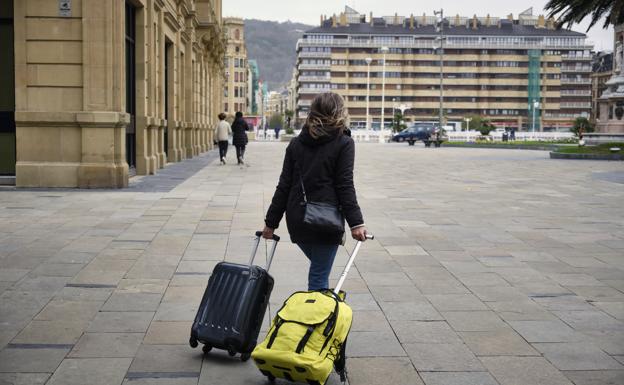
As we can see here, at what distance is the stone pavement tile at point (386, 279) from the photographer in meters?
6.74

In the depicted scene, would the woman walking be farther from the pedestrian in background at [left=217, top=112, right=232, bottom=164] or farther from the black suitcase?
the pedestrian in background at [left=217, top=112, right=232, bottom=164]

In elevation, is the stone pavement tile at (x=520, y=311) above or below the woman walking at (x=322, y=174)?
below

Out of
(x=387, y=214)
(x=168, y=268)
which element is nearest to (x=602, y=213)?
(x=387, y=214)

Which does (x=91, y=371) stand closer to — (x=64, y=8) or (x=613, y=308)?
(x=613, y=308)

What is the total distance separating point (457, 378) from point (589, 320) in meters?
1.77

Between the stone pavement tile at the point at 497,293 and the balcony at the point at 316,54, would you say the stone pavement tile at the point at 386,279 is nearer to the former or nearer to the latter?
the stone pavement tile at the point at 497,293

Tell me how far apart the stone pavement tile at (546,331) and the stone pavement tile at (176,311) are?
7.50ft

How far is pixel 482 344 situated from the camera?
16.3 feet

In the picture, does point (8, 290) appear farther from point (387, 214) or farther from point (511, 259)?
point (387, 214)

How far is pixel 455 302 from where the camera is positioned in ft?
20.0

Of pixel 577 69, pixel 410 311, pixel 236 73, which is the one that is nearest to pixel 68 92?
pixel 410 311

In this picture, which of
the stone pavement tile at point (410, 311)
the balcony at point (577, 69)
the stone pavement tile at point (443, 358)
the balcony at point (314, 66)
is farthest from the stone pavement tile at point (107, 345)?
the balcony at point (577, 69)

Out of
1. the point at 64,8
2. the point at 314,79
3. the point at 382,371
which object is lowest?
the point at 382,371

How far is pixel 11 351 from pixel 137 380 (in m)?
0.98
